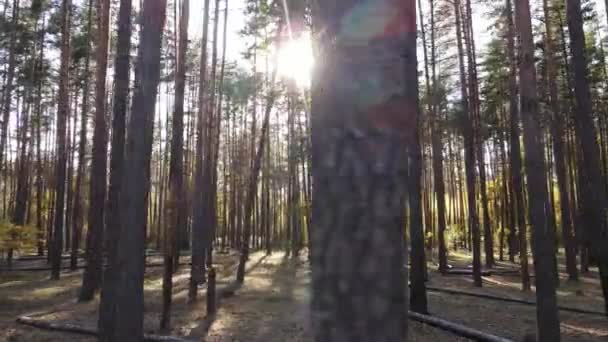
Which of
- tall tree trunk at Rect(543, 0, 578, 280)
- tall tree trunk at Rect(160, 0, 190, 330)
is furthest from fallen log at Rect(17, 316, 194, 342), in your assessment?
tall tree trunk at Rect(543, 0, 578, 280)

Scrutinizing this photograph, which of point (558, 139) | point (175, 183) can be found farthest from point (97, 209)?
point (558, 139)

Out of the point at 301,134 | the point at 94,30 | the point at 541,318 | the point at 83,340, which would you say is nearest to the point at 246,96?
the point at 301,134

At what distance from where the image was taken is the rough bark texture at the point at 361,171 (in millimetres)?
923

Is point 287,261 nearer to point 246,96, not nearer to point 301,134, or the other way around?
point 301,134

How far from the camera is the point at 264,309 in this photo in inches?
391

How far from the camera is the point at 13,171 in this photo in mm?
31031

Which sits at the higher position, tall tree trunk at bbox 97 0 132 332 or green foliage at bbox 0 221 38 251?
tall tree trunk at bbox 97 0 132 332

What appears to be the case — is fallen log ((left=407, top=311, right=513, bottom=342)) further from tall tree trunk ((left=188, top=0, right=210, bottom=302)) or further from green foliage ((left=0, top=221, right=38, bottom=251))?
green foliage ((left=0, top=221, right=38, bottom=251))

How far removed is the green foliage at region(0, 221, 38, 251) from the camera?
35.2 feet

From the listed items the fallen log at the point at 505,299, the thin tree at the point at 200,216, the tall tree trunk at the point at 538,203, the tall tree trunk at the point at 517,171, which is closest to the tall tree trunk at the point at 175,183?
the thin tree at the point at 200,216

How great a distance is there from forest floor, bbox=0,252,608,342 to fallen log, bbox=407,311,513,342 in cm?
12

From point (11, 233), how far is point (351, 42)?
1300 centimetres

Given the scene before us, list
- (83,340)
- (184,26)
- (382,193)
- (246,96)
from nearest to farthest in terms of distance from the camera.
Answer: (382,193) < (83,340) < (184,26) < (246,96)

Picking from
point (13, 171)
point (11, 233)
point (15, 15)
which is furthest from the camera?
point (13, 171)
